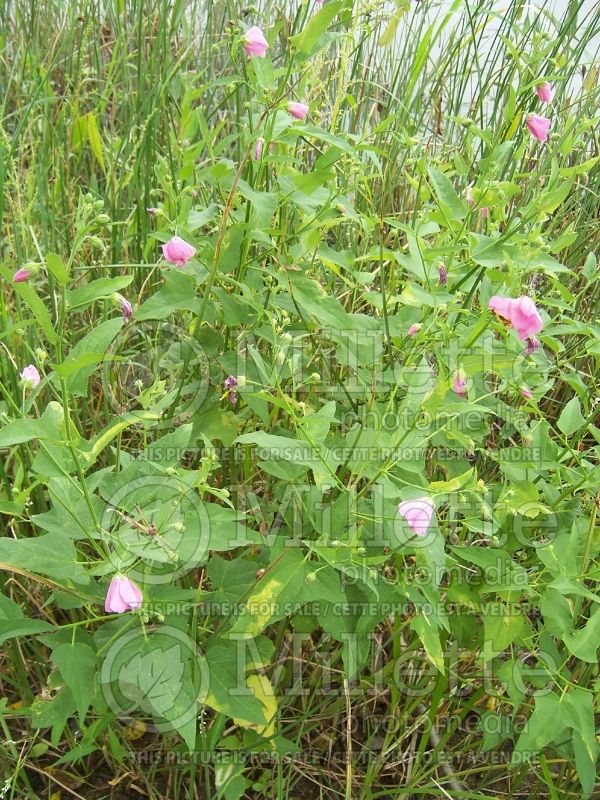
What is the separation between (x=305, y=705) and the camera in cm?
164

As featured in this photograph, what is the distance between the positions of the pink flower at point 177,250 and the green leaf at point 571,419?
72 cm

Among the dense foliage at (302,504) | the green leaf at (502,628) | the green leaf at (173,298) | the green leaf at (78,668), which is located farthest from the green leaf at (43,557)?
the green leaf at (502,628)

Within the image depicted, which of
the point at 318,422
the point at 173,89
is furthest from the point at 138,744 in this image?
the point at 173,89

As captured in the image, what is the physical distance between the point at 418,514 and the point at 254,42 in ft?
2.63

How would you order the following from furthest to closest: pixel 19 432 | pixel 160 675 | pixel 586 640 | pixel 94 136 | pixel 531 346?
pixel 94 136 → pixel 531 346 → pixel 586 640 → pixel 160 675 → pixel 19 432

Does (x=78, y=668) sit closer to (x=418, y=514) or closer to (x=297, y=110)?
(x=418, y=514)

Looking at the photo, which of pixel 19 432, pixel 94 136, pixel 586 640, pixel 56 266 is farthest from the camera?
pixel 94 136

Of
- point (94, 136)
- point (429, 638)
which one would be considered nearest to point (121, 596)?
point (429, 638)

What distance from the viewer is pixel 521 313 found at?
125cm

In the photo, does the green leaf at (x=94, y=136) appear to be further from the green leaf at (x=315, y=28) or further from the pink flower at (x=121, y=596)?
the pink flower at (x=121, y=596)

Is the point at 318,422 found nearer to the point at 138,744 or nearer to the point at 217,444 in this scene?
the point at 217,444

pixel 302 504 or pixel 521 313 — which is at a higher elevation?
pixel 521 313

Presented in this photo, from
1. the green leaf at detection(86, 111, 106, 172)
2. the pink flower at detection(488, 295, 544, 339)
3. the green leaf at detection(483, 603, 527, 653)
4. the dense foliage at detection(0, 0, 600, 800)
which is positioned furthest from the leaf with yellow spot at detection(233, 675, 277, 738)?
the green leaf at detection(86, 111, 106, 172)

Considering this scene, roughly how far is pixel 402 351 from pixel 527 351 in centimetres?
22
